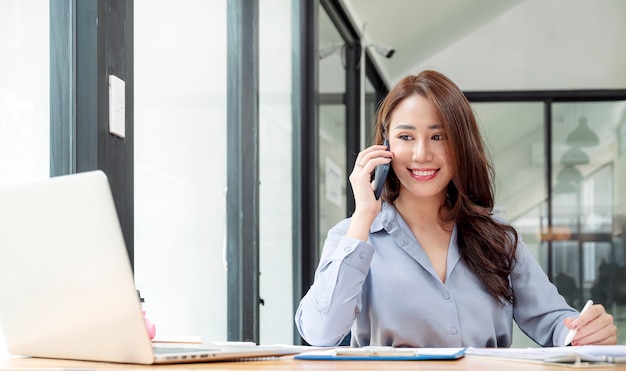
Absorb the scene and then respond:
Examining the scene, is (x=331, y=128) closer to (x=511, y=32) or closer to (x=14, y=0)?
(x=511, y=32)

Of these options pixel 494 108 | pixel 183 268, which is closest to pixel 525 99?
pixel 494 108

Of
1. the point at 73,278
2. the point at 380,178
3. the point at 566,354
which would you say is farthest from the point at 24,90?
the point at 566,354

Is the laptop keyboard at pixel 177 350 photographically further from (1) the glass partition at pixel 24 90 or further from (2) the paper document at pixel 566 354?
(1) the glass partition at pixel 24 90

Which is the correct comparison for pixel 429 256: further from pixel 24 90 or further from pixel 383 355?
pixel 24 90

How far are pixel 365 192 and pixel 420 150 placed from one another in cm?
15

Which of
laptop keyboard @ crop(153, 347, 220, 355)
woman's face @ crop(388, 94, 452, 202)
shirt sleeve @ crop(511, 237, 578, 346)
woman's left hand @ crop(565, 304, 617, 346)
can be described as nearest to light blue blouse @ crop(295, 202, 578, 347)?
shirt sleeve @ crop(511, 237, 578, 346)

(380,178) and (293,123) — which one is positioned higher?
(293,123)

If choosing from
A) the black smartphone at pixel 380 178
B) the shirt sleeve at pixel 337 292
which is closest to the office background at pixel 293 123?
the shirt sleeve at pixel 337 292

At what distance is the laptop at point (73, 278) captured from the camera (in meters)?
1.08

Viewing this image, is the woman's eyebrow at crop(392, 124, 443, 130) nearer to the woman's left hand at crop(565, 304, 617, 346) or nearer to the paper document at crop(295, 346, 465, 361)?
the woman's left hand at crop(565, 304, 617, 346)

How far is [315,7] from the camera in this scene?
4.02 metres

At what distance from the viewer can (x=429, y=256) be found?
1.98m

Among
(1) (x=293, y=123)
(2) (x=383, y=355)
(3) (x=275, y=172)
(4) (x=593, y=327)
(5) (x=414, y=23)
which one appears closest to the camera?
(2) (x=383, y=355)

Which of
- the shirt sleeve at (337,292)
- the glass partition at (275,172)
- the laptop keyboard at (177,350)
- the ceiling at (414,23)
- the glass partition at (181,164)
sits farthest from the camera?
the ceiling at (414,23)
